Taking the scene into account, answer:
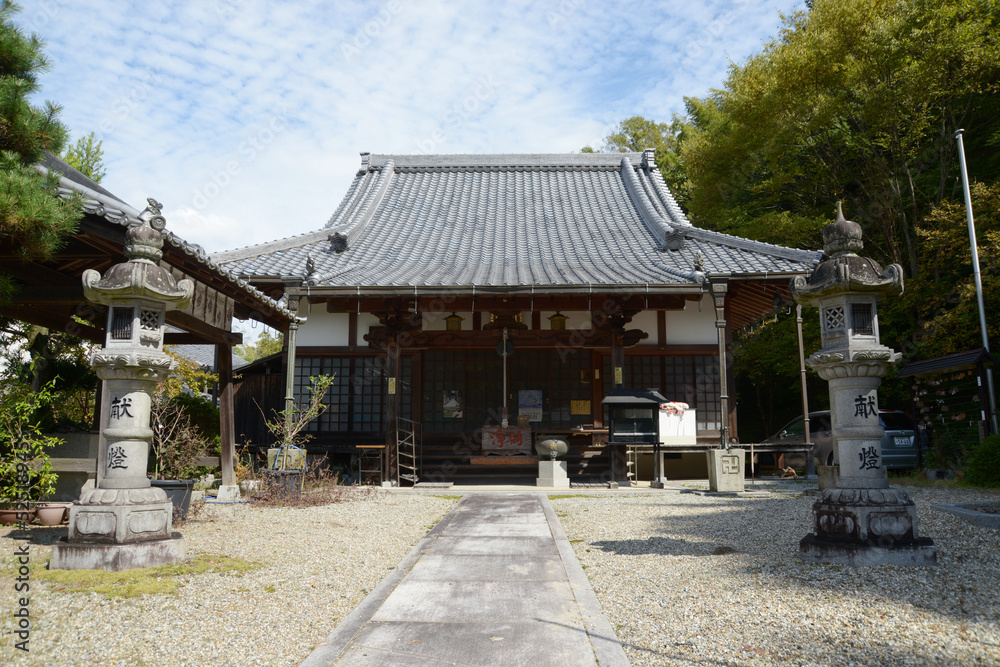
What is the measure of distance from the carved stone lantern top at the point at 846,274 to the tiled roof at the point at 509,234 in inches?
218

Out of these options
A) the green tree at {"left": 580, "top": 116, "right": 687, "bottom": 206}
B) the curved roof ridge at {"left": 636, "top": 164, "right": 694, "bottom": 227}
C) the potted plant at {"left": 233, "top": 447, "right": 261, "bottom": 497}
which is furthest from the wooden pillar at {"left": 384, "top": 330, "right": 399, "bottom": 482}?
the green tree at {"left": 580, "top": 116, "right": 687, "bottom": 206}

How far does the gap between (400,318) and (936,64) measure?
13.2m

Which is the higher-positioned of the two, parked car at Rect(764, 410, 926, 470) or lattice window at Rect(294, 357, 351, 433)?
lattice window at Rect(294, 357, 351, 433)

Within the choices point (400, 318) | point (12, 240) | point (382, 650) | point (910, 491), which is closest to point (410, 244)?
point (400, 318)

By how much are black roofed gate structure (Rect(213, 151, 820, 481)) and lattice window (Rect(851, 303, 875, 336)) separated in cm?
556

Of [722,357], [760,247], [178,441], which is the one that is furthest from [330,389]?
[760,247]

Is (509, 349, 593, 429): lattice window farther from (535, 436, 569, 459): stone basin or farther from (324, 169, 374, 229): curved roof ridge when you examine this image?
(324, 169, 374, 229): curved roof ridge

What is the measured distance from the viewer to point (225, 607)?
13.3 feet

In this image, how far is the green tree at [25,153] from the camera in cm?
521

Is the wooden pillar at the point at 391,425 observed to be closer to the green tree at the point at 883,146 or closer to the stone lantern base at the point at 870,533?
the stone lantern base at the point at 870,533

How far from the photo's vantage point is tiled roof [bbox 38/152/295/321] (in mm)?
5954

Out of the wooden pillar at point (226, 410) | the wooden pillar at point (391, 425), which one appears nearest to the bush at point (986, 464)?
the wooden pillar at point (391, 425)

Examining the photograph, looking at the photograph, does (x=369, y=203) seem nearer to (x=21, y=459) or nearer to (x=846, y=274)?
(x=21, y=459)

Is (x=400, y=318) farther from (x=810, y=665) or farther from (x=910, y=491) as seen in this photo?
(x=810, y=665)
